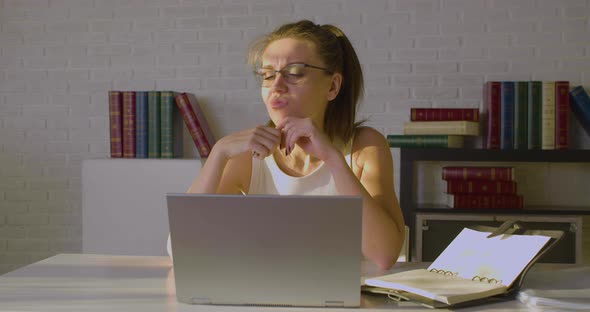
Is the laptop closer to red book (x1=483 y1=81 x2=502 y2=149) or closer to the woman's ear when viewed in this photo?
the woman's ear

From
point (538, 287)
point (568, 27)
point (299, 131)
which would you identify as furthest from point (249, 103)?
point (538, 287)

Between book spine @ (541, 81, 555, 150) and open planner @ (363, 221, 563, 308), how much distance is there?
222 cm

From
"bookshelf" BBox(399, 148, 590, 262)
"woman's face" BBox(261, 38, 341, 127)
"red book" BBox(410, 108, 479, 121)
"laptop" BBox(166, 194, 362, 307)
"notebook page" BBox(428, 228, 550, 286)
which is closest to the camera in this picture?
"laptop" BBox(166, 194, 362, 307)

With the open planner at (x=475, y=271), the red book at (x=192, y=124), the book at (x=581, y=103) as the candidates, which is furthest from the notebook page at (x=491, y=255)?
the red book at (x=192, y=124)

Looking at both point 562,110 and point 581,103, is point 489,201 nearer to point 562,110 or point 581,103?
point 562,110

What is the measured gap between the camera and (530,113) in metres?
3.70

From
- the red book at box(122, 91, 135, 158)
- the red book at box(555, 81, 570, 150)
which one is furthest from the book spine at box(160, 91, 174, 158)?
the red book at box(555, 81, 570, 150)

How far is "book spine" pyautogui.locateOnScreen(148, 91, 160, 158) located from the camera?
390 cm

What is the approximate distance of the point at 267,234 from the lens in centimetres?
126

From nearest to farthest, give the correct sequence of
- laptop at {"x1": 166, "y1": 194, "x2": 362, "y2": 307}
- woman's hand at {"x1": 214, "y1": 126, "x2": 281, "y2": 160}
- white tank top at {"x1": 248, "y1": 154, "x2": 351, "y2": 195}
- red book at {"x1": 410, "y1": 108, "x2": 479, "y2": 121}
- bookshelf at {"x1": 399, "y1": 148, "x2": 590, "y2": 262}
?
laptop at {"x1": 166, "y1": 194, "x2": 362, "y2": 307} → woman's hand at {"x1": 214, "y1": 126, "x2": 281, "y2": 160} → white tank top at {"x1": 248, "y1": 154, "x2": 351, "y2": 195} → bookshelf at {"x1": 399, "y1": 148, "x2": 590, "y2": 262} → red book at {"x1": 410, "y1": 108, "x2": 479, "y2": 121}

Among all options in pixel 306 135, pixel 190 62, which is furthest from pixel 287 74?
pixel 190 62

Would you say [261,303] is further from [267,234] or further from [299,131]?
[299,131]

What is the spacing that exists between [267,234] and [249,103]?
2873 mm

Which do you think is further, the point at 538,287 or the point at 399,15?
the point at 399,15
